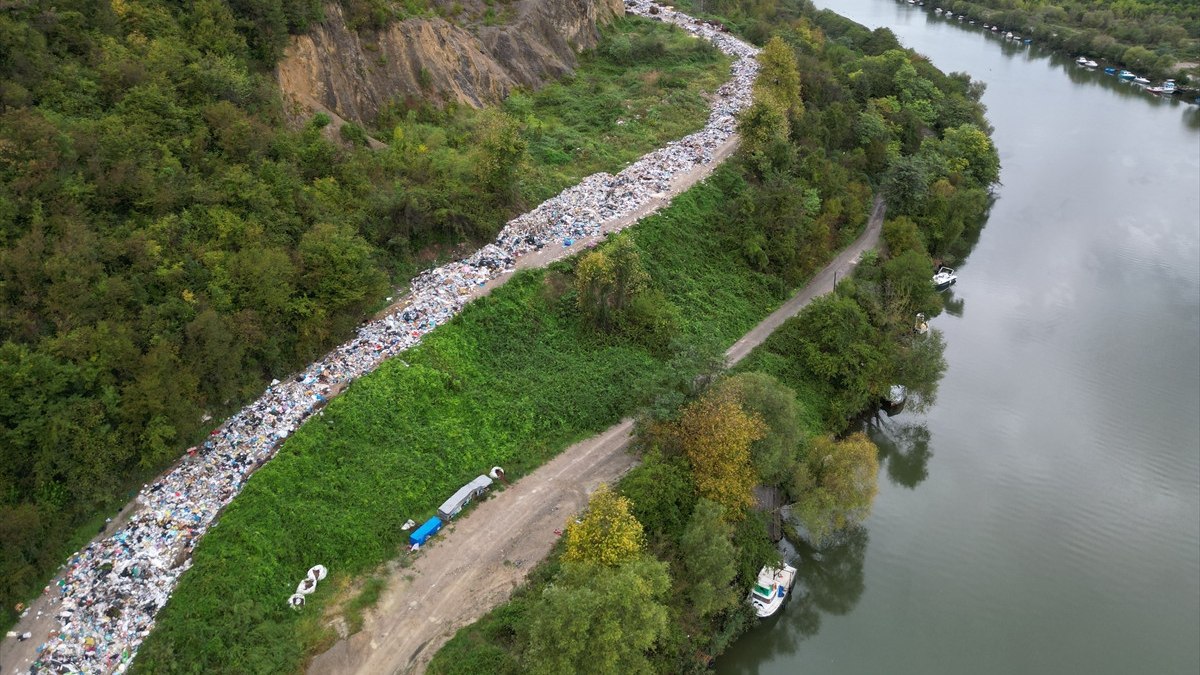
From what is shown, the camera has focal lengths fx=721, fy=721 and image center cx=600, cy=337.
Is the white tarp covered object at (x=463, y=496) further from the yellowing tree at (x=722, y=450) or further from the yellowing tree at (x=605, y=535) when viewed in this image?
the yellowing tree at (x=722, y=450)

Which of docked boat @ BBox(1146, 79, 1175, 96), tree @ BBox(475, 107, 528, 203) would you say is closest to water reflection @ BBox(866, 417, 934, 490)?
tree @ BBox(475, 107, 528, 203)

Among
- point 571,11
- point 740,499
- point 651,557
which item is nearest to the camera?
point 651,557

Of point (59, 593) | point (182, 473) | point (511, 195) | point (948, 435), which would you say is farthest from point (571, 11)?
point (59, 593)

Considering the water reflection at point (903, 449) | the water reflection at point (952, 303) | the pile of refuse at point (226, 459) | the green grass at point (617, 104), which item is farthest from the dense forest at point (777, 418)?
the green grass at point (617, 104)

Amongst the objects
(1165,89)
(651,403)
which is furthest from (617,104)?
(1165,89)

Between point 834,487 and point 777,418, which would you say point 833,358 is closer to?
point 777,418

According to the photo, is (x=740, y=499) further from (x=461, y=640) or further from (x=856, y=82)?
(x=856, y=82)

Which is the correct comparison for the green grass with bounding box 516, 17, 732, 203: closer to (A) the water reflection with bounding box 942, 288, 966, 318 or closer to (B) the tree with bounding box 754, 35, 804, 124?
(B) the tree with bounding box 754, 35, 804, 124
